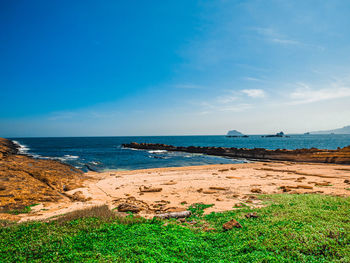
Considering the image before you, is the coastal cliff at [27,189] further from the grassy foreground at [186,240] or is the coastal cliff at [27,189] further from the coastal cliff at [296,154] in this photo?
the coastal cliff at [296,154]

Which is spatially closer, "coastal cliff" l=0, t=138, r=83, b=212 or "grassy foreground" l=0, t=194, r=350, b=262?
"grassy foreground" l=0, t=194, r=350, b=262

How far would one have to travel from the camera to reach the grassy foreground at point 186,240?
5012 millimetres

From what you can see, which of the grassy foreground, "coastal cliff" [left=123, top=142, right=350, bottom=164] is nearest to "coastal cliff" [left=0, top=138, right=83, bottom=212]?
A: the grassy foreground

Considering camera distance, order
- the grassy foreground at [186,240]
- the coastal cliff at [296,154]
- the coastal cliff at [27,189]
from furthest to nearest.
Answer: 1. the coastal cliff at [296,154]
2. the coastal cliff at [27,189]
3. the grassy foreground at [186,240]

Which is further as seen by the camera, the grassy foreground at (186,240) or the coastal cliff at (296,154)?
the coastal cliff at (296,154)

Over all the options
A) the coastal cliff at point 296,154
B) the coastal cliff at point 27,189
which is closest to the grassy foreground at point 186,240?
the coastal cliff at point 27,189

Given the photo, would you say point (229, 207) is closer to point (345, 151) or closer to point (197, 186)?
point (197, 186)

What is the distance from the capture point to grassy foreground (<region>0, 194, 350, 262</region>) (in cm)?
501

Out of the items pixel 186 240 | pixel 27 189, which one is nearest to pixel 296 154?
pixel 186 240

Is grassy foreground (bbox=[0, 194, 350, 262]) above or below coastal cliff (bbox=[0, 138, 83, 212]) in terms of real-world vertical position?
above

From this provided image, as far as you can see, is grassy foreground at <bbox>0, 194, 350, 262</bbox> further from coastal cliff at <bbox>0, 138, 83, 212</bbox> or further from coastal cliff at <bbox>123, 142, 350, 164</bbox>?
coastal cliff at <bbox>123, 142, 350, 164</bbox>

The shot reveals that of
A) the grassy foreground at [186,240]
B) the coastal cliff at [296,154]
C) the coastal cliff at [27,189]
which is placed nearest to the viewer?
the grassy foreground at [186,240]

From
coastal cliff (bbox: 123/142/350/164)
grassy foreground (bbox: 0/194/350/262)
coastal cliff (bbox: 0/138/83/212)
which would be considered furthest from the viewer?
coastal cliff (bbox: 123/142/350/164)

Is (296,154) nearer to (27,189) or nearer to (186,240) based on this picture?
(186,240)
